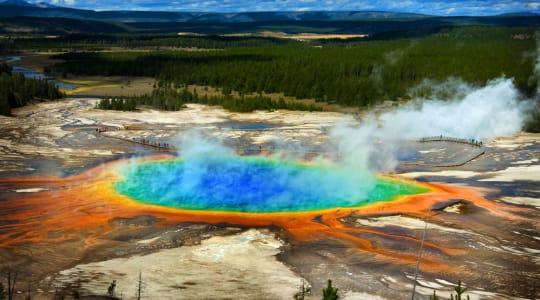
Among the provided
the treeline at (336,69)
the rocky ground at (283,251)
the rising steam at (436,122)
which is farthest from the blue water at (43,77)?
the rocky ground at (283,251)

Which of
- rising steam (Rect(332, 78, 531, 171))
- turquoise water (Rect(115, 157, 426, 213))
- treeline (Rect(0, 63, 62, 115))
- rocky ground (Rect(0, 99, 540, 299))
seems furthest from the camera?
treeline (Rect(0, 63, 62, 115))

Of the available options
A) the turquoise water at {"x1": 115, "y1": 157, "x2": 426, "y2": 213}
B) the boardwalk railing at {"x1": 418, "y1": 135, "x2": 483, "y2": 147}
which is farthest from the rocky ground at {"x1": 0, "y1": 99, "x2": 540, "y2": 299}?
the boardwalk railing at {"x1": 418, "y1": 135, "x2": 483, "y2": 147}

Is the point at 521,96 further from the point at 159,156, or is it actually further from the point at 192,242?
the point at 192,242

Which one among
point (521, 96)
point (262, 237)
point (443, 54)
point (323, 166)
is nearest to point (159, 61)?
point (443, 54)

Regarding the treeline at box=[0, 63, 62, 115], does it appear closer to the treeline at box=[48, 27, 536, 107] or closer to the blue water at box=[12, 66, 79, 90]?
the blue water at box=[12, 66, 79, 90]

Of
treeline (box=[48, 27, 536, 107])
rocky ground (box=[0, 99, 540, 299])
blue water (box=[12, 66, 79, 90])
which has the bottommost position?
rocky ground (box=[0, 99, 540, 299])

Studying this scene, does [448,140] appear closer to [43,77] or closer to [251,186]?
[251,186]

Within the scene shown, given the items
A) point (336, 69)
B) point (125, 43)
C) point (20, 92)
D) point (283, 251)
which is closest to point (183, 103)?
point (20, 92)
